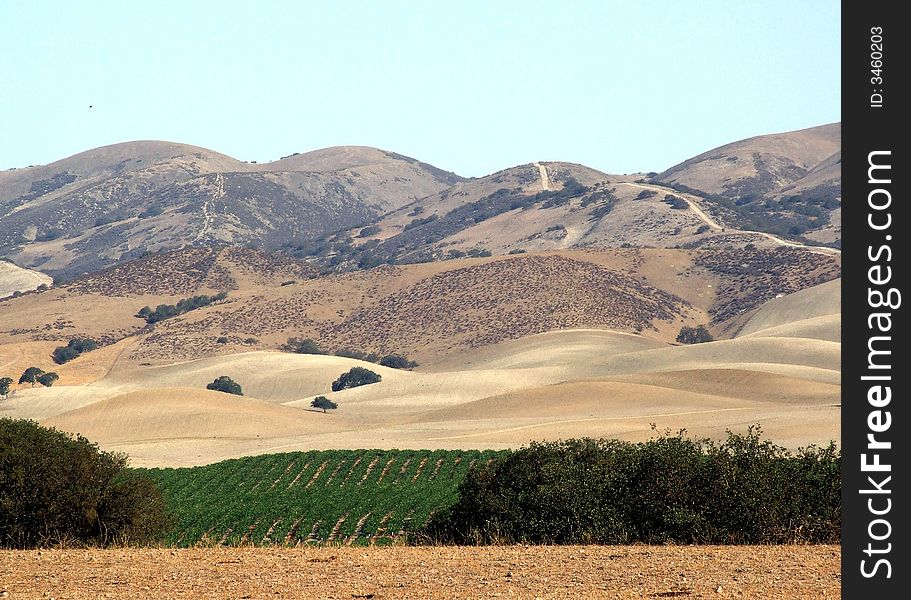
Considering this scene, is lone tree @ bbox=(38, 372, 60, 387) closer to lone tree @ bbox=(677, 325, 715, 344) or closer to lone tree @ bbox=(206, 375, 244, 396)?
lone tree @ bbox=(206, 375, 244, 396)

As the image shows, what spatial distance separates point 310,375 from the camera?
124 m

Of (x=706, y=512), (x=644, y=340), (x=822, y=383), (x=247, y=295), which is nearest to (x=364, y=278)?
(x=247, y=295)

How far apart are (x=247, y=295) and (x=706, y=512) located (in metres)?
153

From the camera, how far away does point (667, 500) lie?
26.8 m

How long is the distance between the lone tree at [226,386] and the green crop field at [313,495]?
58489 mm

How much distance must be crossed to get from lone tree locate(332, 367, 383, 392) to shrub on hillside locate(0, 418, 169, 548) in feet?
289

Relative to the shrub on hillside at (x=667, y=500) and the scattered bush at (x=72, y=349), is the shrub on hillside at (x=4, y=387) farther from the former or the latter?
the shrub on hillside at (x=667, y=500)

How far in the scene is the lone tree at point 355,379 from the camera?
11869 cm

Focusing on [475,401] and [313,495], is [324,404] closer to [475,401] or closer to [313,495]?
[475,401]

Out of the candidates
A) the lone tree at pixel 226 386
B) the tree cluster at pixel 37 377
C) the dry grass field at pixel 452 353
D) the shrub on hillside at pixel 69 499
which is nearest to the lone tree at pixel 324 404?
the dry grass field at pixel 452 353

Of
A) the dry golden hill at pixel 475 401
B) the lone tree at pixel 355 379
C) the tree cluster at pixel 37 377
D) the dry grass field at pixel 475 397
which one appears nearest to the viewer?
the dry golden hill at pixel 475 401

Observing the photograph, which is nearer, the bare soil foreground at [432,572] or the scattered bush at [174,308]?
the bare soil foreground at [432,572]

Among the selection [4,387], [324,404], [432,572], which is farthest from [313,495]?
[4,387]
